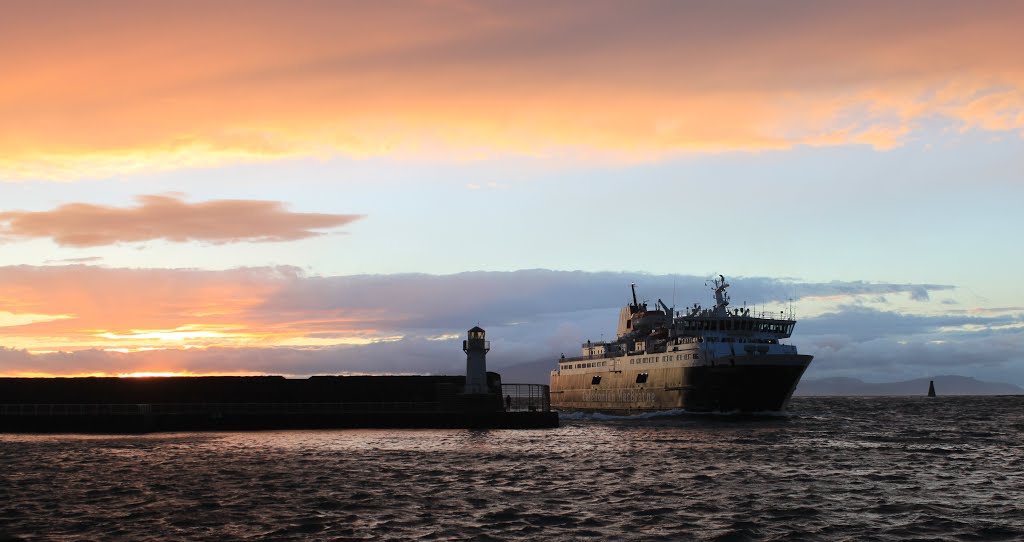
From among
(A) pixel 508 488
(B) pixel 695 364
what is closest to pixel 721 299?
(B) pixel 695 364

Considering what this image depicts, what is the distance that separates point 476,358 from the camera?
7219 centimetres

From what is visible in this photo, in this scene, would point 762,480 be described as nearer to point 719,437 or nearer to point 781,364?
point 719,437

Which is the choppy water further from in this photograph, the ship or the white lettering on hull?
the white lettering on hull

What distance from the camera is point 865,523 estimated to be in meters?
28.2

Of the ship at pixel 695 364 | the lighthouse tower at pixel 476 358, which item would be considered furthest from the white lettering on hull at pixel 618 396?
the lighthouse tower at pixel 476 358

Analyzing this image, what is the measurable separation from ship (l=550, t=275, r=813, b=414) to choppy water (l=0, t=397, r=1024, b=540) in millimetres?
25141

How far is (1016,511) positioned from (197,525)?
2627cm

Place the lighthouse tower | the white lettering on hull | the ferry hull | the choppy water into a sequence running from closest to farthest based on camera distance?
the choppy water, the lighthouse tower, the ferry hull, the white lettering on hull

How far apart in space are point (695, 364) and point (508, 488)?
57.5m

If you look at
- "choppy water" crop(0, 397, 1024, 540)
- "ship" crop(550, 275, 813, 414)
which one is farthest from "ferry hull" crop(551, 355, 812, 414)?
"choppy water" crop(0, 397, 1024, 540)

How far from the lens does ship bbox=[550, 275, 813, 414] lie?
3445 inches

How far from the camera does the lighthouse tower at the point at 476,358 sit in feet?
237

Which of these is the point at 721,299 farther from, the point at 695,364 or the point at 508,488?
the point at 508,488

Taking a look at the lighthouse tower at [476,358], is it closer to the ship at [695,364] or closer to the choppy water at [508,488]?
the choppy water at [508,488]
